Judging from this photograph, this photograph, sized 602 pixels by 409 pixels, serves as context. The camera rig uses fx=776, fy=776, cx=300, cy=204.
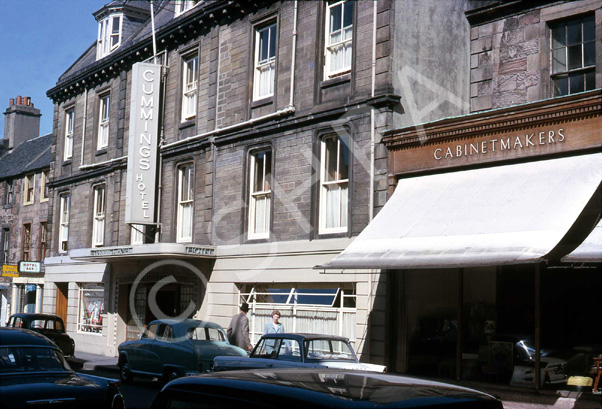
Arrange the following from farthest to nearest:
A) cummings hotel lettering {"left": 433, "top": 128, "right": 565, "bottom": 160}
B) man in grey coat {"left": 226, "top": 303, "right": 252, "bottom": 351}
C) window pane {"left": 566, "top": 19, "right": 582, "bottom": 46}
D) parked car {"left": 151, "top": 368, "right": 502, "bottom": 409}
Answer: man in grey coat {"left": 226, "top": 303, "right": 252, "bottom": 351}, window pane {"left": 566, "top": 19, "right": 582, "bottom": 46}, cummings hotel lettering {"left": 433, "top": 128, "right": 565, "bottom": 160}, parked car {"left": 151, "top": 368, "right": 502, "bottom": 409}

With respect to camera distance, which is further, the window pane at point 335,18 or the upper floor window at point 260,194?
the upper floor window at point 260,194

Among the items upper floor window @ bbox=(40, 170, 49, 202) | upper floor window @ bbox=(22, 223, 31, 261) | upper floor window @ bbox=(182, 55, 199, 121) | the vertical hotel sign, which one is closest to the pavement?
the vertical hotel sign

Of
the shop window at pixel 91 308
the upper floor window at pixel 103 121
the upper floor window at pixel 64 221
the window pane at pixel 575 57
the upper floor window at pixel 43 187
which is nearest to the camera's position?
the window pane at pixel 575 57

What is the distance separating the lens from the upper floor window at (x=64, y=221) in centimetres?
3166

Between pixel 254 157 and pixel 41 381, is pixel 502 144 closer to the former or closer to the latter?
pixel 254 157

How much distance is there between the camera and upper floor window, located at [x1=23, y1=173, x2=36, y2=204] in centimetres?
4034

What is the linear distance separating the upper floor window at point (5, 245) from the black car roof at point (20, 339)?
33.2 meters

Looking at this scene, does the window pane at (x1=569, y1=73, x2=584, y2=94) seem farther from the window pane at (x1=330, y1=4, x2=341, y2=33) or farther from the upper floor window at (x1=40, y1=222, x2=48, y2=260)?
the upper floor window at (x1=40, y1=222, x2=48, y2=260)

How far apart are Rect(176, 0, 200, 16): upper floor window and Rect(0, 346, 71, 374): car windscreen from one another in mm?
17725

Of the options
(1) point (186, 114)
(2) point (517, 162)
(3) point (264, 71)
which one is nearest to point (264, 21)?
(3) point (264, 71)

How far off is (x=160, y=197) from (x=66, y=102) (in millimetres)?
10182

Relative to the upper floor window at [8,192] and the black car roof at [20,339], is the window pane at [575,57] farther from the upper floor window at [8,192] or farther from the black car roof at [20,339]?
the upper floor window at [8,192]

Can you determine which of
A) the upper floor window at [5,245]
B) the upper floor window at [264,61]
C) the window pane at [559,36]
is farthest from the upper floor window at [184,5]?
the upper floor window at [5,245]

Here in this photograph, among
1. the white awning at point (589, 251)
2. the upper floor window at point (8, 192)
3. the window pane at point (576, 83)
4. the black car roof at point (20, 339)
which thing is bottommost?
Result: the black car roof at point (20, 339)
